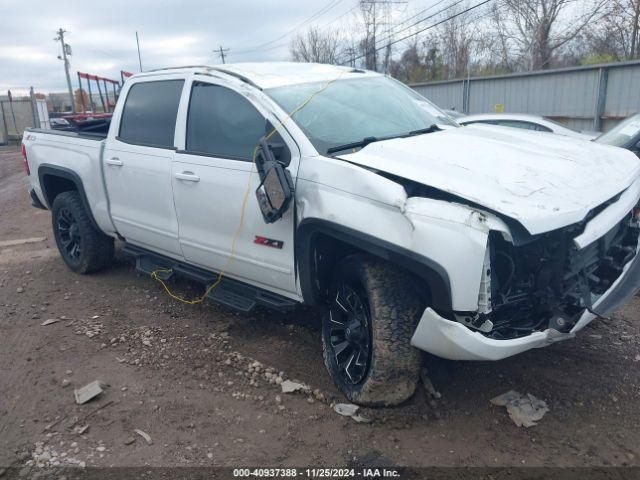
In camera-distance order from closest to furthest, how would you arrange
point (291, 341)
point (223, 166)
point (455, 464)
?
1. point (455, 464)
2. point (223, 166)
3. point (291, 341)

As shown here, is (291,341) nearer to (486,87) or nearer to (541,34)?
(486,87)

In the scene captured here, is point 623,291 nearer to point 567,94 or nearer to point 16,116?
point 567,94

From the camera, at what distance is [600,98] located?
13.2 meters

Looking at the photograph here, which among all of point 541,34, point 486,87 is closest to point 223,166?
point 486,87

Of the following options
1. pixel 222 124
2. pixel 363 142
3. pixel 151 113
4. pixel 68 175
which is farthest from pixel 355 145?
pixel 68 175

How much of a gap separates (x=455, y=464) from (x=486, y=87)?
16.2 metres

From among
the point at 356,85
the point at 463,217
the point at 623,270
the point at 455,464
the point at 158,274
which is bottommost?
the point at 455,464

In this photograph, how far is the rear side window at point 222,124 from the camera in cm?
400

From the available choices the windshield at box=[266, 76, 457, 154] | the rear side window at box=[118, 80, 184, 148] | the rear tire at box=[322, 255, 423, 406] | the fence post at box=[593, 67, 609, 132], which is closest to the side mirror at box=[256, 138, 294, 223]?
the windshield at box=[266, 76, 457, 154]

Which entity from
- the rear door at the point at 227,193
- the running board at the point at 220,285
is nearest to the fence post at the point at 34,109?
the running board at the point at 220,285

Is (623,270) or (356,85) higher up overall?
(356,85)

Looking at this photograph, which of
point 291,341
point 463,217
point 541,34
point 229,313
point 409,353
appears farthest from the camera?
point 541,34

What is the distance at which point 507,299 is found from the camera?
3023mm

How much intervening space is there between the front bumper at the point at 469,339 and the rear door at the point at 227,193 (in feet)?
3.62
